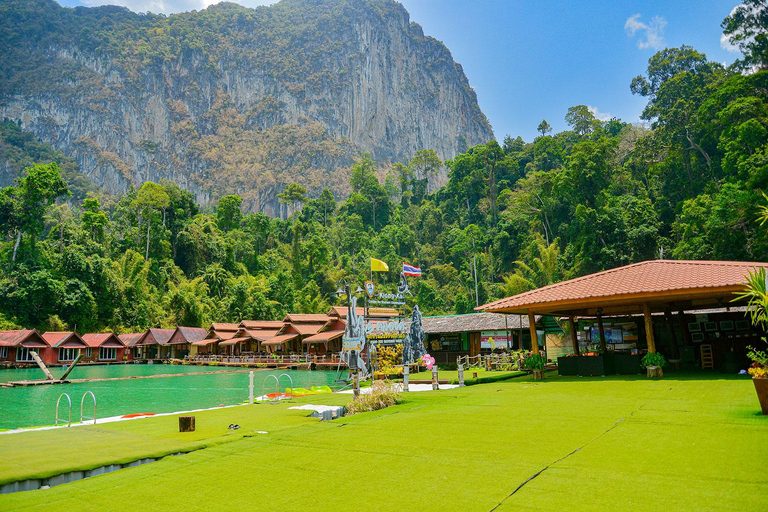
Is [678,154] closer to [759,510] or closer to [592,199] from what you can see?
[592,199]

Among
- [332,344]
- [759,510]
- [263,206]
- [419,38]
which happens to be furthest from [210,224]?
[419,38]

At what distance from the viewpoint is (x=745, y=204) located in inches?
1101

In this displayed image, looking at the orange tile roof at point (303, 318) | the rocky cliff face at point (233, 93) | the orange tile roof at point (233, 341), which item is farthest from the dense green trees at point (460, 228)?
the rocky cliff face at point (233, 93)

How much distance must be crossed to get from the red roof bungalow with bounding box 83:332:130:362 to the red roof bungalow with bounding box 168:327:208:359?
4.89 meters

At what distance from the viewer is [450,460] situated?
18.3 feet

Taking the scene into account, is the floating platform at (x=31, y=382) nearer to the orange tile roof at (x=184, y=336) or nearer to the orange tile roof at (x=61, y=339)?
the orange tile roof at (x=61, y=339)

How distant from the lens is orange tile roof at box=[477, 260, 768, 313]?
12.7 metres

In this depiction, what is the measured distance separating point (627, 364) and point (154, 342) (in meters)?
48.1

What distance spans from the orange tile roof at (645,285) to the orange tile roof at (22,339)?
133 ft

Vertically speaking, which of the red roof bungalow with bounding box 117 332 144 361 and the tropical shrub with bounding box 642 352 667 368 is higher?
the red roof bungalow with bounding box 117 332 144 361

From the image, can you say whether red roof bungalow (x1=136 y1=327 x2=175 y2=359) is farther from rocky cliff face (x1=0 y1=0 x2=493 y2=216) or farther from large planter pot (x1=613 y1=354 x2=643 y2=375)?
rocky cliff face (x1=0 y1=0 x2=493 y2=216)

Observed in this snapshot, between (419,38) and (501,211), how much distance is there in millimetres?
98292

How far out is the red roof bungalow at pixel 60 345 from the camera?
1672 inches

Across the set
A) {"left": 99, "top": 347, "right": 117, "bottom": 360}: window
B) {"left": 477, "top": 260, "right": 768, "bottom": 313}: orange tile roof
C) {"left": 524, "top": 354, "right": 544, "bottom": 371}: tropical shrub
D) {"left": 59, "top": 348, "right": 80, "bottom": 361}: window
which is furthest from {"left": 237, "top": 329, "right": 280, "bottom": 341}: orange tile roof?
{"left": 477, "top": 260, "right": 768, "bottom": 313}: orange tile roof
